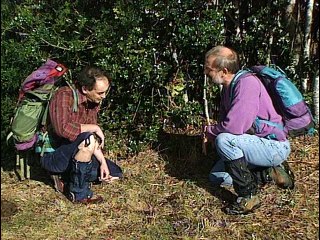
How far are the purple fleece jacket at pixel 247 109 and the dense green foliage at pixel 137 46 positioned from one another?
88 centimetres

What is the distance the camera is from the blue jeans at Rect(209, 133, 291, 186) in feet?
14.3

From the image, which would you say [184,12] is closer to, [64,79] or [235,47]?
[235,47]

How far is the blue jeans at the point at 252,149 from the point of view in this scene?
14.3 feet

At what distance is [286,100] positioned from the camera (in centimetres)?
441

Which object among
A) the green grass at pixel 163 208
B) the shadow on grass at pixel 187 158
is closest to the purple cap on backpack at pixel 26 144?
the green grass at pixel 163 208

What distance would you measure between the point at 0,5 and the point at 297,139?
2.98 m

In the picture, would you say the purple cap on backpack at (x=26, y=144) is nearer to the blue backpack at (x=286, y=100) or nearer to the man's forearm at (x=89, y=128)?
the man's forearm at (x=89, y=128)

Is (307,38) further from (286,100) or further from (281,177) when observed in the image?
(281,177)

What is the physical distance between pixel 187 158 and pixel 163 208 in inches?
34.9

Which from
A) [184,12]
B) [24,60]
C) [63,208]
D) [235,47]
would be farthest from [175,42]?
[63,208]

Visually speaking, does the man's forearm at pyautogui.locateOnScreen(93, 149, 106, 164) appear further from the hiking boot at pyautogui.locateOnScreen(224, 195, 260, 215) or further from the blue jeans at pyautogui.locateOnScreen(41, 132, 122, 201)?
the hiking boot at pyautogui.locateOnScreen(224, 195, 260, 215)

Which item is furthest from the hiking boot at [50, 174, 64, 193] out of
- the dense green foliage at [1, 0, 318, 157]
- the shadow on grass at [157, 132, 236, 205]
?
the shadow on grass at [157, 132, 236, 205]

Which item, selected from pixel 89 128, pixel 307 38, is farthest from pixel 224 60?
pixel 307 38

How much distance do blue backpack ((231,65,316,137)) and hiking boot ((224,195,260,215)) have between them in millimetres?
587
